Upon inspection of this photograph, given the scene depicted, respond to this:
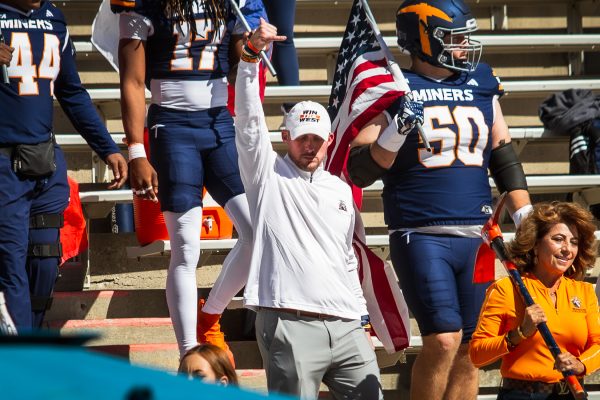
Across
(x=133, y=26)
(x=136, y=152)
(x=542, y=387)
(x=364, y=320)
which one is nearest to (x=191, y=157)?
(x=136, y=152)

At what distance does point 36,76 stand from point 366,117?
1265mm

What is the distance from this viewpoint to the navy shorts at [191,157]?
14.6 feet

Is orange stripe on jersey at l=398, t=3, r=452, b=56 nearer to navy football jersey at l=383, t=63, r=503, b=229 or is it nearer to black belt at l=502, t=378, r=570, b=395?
navy football jersey at l=383, t=63, r=503, b=229

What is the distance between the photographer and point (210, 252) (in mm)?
5758

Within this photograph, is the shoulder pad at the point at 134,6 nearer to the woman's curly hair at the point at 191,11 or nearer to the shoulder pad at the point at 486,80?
the woman's curly hair at the point at 191,11

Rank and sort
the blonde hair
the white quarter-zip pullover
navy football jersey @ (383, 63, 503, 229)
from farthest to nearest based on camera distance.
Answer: navy football jersey @ (383, 63, 503, 229), the white quarter-zip pullover, the blonde hair

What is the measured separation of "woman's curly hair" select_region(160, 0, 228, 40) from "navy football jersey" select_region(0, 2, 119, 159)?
412mm

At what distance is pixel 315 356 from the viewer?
374 centimetres

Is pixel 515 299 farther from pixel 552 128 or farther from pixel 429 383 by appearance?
pixel 552 128

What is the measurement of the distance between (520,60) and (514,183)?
343 centimetres

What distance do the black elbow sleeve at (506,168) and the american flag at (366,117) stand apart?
1.64 feet

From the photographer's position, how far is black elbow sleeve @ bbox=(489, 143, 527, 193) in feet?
15.3

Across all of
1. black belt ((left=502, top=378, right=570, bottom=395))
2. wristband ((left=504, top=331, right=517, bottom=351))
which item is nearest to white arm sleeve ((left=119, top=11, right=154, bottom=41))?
wristband ((left=504, top=331, right=517, bottom=351))

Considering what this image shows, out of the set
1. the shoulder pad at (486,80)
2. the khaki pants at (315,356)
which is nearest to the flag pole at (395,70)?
the shoulder pad at (486,80)
